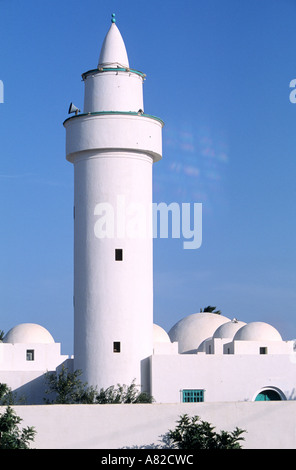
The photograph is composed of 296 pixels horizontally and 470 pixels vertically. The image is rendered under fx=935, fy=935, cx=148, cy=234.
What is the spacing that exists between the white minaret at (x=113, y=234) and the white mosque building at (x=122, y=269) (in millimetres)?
33

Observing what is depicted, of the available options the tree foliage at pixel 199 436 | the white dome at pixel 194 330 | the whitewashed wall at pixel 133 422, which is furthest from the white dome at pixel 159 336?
the tree foliage at pixel 199 436

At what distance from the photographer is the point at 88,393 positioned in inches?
1177

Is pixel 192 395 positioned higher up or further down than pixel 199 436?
higher up

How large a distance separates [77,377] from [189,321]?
11342 millimetres

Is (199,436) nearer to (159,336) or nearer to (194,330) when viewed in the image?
(159,336)

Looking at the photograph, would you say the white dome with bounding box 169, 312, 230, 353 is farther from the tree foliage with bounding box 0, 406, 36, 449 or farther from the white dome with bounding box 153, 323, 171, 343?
the tree foliage with bounding box 0, 406, 36, 449

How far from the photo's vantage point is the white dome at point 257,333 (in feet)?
117

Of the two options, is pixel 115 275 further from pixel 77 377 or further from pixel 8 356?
pixel 8 356

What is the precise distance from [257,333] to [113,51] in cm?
1194

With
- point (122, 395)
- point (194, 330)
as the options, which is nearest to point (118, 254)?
point (122, 395)

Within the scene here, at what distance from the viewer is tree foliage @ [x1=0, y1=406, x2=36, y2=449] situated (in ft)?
76.9
